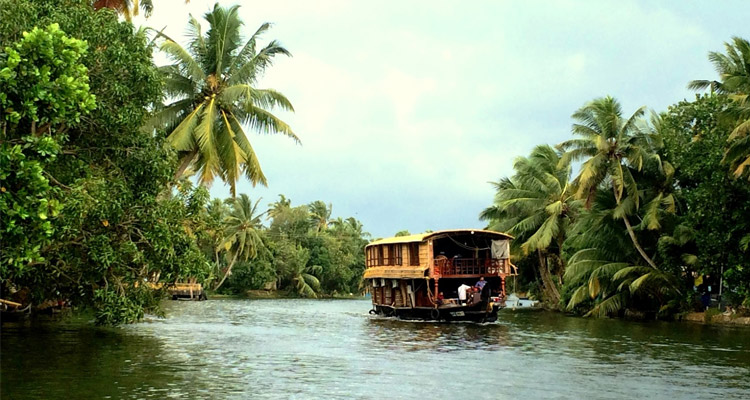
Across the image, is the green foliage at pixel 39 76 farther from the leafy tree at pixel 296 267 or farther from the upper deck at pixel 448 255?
the leafy tree at pixel 296 267

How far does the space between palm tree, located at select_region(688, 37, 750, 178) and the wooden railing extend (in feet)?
29.7

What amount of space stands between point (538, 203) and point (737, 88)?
652 inches

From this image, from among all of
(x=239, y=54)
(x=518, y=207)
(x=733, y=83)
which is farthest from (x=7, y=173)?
(x=518, y=207)

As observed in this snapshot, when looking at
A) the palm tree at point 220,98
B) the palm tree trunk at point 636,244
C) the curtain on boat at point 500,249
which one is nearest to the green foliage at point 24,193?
the palm tree at point 220,98

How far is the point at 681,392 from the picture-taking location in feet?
45.8

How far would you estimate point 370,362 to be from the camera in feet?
59.3

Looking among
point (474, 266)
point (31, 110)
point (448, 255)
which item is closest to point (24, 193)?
point (31, 110)

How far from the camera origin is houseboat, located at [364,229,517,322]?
97.9ft

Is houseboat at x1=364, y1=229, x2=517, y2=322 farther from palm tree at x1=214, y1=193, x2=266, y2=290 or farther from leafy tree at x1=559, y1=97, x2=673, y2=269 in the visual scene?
palm tree at x1=214, y1=193, x2=266, y2=290

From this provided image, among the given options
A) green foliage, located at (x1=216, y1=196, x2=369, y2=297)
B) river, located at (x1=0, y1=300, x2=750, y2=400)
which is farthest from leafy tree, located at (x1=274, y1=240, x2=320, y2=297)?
river, located at (x1=0, y1=300, x2=750, y2=400)

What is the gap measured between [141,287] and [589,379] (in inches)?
385

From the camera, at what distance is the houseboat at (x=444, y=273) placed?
29828 mm

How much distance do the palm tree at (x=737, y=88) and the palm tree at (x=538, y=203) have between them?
38.7 ft

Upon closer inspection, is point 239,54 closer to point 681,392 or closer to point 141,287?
point 141,287
